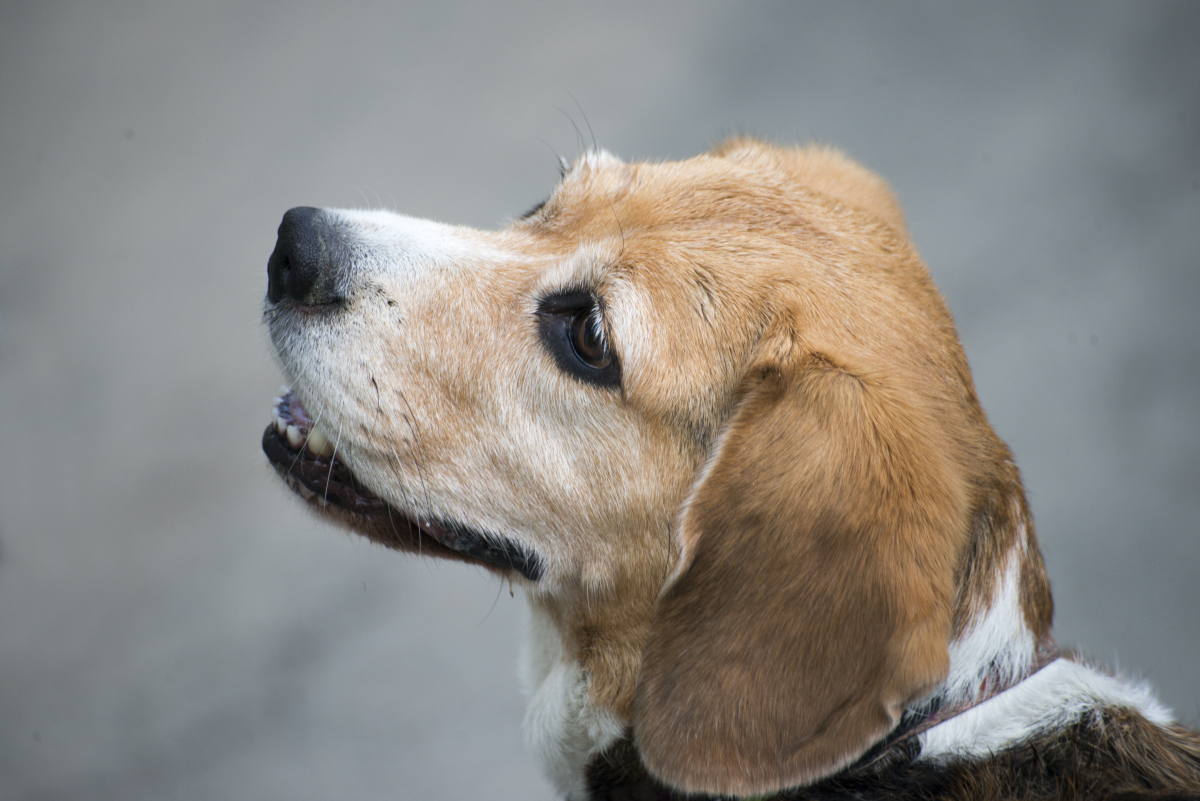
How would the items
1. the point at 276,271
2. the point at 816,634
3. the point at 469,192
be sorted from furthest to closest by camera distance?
the point at 469,192
the point at 276,271
the point at 816,634

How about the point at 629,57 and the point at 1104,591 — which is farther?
the point at 629,57

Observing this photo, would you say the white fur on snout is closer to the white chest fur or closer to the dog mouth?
the dog mouth

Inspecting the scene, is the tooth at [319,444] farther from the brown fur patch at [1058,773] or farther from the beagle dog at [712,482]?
the brown fur patch at [1058,773]

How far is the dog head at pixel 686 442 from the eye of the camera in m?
1.78

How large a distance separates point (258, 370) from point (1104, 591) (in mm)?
4248

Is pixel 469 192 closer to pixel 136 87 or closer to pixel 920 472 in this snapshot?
pixel 136 87

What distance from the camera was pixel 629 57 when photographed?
5414 millimetres

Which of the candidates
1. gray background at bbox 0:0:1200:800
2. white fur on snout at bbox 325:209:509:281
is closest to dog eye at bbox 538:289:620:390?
white fur on snout at bbox 325:209:509:281

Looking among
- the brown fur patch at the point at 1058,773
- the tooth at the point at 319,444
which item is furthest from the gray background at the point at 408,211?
the brown fur patch at the point at 1058,773

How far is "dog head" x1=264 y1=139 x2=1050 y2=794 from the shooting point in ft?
5.84

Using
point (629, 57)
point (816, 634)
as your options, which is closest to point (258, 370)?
point (629, 57)

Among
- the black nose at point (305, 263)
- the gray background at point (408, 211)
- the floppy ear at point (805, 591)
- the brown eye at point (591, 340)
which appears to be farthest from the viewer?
the gray background at point (408, 211)

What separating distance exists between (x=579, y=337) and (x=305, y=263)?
721mm

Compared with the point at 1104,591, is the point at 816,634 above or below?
above
